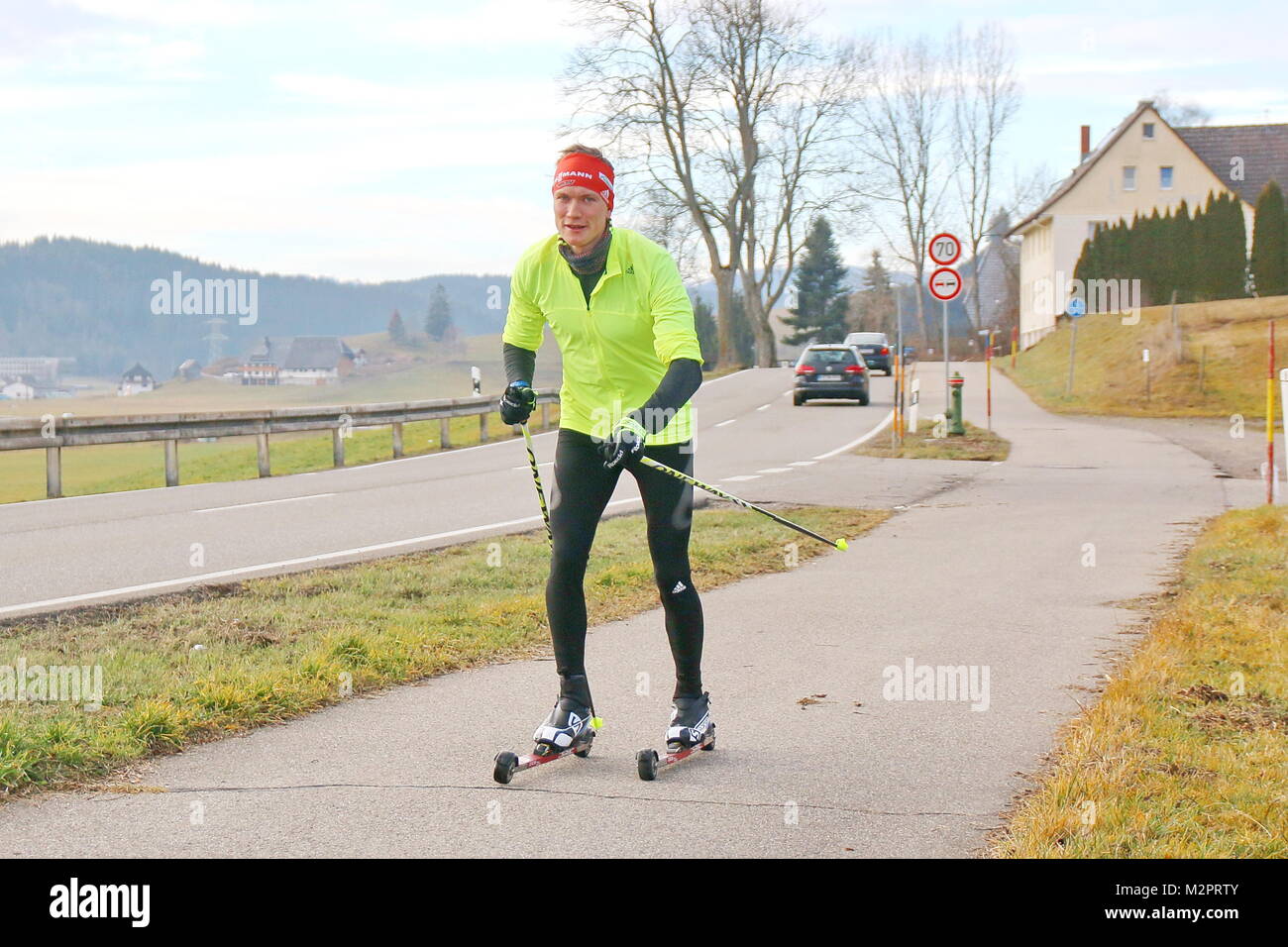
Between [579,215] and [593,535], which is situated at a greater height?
[579,215]

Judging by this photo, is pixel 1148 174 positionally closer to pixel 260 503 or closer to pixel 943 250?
pixel 943 250

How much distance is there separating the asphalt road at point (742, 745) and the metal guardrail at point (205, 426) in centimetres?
1071

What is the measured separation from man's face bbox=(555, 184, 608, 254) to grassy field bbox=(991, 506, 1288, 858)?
95.8 inches

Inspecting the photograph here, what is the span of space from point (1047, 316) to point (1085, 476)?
58.3m

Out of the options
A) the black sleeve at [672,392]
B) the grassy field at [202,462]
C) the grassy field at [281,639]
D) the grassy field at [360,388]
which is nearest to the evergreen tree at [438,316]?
the grassy field at [360,388]

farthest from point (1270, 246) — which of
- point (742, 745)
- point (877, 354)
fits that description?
point (742, 745)

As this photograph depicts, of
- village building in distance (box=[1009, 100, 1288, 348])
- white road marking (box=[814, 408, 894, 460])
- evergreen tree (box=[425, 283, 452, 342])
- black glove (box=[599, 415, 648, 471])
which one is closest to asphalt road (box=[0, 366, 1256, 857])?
black glove (box=[599, 415, 648, 471])

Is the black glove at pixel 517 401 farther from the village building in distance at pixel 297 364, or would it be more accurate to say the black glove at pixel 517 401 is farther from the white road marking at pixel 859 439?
the village building in distance at pixel 297 364

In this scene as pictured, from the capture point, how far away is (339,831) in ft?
13.8

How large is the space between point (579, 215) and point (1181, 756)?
2.89m

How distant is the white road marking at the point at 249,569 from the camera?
8461 mm

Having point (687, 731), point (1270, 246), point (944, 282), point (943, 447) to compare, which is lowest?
point (687, 731)

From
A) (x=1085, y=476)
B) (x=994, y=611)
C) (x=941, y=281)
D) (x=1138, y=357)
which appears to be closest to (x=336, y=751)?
(x=994, y=611)

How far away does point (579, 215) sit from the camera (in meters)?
4.90
